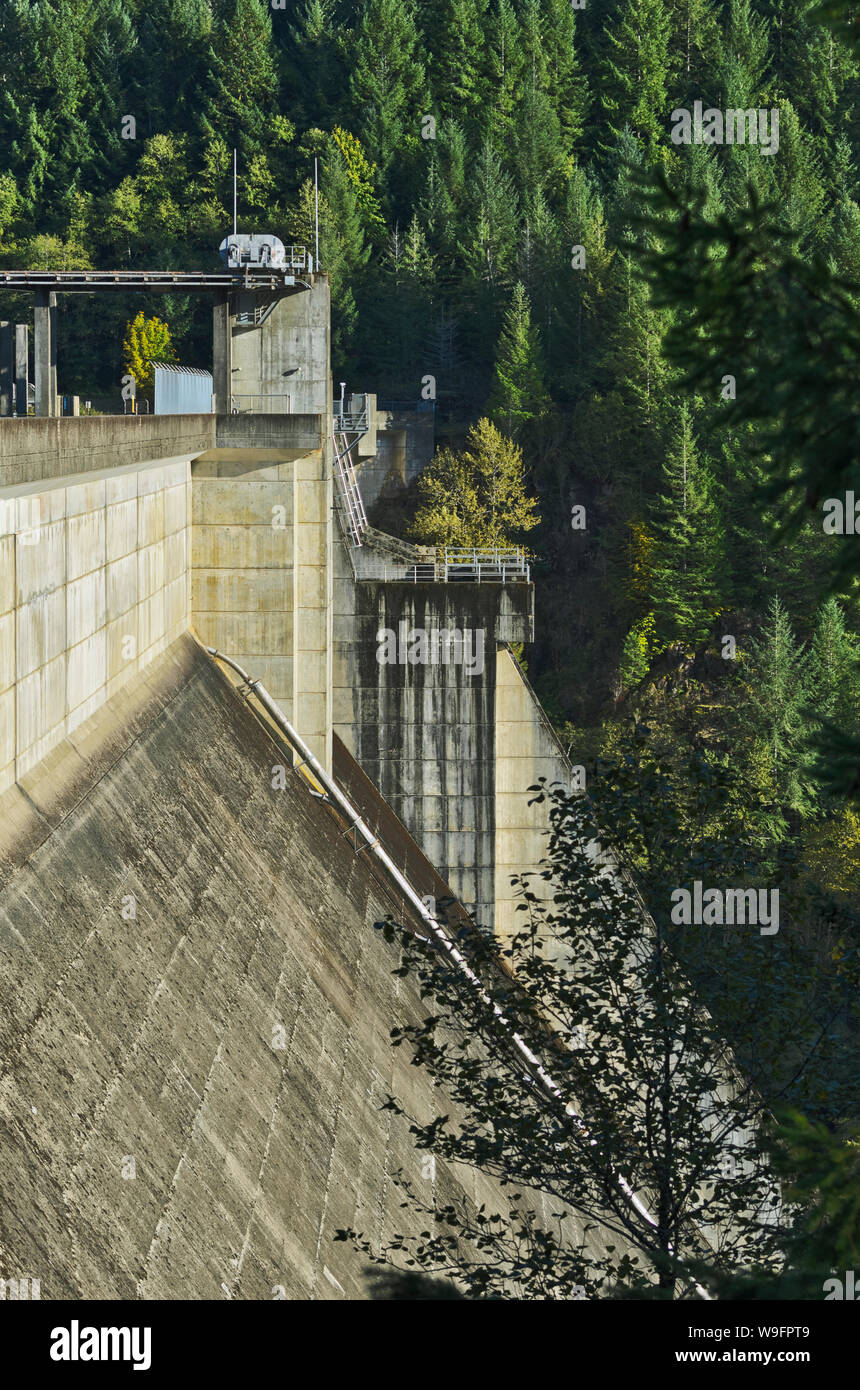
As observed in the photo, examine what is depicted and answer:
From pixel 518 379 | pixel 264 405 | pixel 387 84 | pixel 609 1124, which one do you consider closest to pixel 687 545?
pixel 518 379

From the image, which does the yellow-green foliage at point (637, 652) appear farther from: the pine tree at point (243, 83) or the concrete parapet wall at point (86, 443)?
the pine tree at point (243, 83)

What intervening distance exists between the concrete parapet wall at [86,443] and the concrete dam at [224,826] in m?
0.05

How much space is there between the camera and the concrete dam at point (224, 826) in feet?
32.7

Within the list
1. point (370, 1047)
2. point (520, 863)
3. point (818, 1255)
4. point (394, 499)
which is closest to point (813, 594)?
point (394, 499)

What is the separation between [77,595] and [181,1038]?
4.11 metres

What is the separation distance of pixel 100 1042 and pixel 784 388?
783cm

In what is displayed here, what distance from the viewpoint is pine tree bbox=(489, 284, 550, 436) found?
199 feet

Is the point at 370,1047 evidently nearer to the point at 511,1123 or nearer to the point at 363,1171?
the point at 363,1171

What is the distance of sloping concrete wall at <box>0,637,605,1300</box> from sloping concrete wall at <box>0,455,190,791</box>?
332 millimetres

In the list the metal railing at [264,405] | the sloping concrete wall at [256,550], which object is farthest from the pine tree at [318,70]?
the sloping concrete wall at [256,550]

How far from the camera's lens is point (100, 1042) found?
10.6 m

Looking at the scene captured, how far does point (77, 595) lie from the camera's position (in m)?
13.9

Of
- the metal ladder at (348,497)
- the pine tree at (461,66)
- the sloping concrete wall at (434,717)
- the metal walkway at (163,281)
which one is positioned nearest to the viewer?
the metal walkway at (163,281)

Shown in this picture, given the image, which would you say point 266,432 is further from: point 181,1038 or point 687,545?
point 687,545
